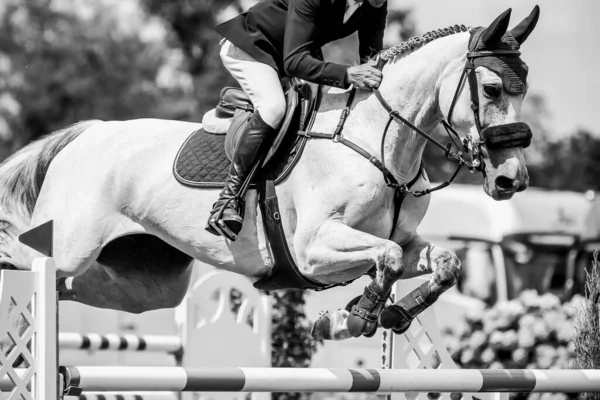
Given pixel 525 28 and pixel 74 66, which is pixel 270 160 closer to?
pixel 525 28

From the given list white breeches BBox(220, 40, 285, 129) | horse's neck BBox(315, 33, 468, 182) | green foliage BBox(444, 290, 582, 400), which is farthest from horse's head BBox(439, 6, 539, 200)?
green foliage BBox(444, 290, 582, 400)

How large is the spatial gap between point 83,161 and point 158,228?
65 cm

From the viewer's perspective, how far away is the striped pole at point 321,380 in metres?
3.89

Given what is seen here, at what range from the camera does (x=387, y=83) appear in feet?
16.7

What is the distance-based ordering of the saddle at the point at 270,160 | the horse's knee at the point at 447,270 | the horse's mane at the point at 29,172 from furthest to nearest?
1. the horse's mane at the point at 29,172
2. the saddle at the point at 270,160
3. the horse's knee at the point at 447,270

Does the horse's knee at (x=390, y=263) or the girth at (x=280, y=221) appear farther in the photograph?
the girth at (x=280, y=221)

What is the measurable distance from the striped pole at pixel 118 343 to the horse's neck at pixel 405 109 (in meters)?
2.77

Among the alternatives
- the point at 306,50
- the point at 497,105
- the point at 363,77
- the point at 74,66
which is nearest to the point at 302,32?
the point at 306,50

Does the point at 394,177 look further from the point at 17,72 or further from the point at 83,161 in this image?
the point at 17,72

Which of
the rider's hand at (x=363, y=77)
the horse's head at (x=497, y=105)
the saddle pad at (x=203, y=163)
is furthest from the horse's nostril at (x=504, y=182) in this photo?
the saddle pad at (x=203, y=163)

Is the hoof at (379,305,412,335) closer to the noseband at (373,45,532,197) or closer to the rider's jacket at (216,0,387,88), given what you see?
the noseband at (373,45,532,197)

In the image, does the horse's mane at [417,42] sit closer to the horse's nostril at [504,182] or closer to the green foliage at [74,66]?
the horse's nostril at [504,182]

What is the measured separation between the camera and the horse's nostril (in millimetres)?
4598

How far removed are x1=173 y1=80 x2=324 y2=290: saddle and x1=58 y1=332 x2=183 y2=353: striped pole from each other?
2016 mm
